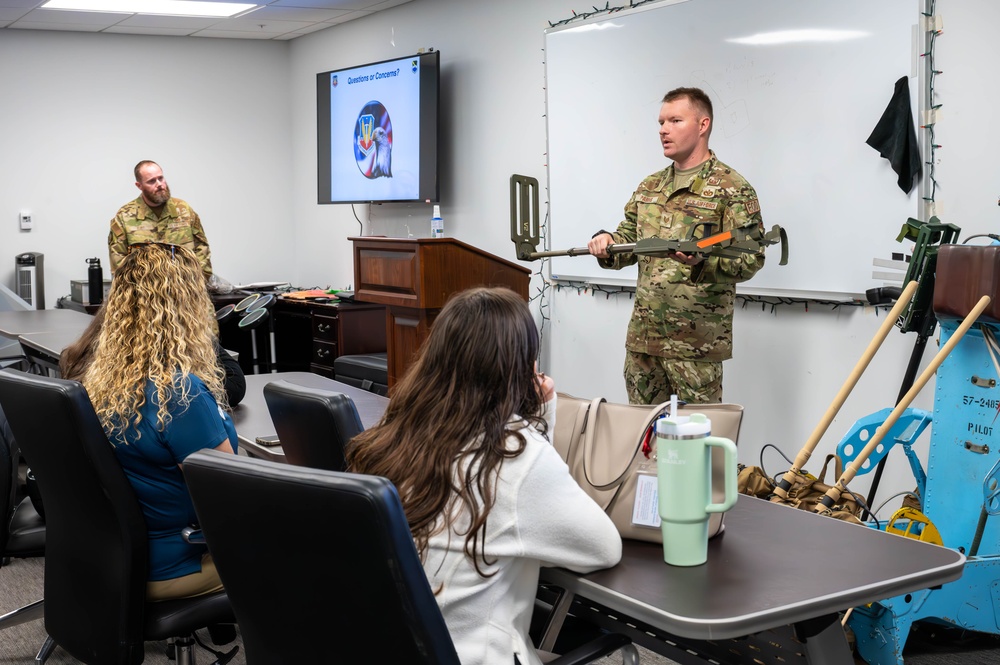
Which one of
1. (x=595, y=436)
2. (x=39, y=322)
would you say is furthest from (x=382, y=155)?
(x=595, y=436)

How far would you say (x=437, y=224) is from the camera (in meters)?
5.92

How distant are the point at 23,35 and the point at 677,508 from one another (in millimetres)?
6932

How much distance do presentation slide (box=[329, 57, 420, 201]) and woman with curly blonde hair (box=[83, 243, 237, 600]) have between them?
3952 millimetres

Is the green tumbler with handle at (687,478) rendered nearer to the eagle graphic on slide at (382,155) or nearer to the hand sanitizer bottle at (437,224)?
the hand sanitizer bottle at (437,224)

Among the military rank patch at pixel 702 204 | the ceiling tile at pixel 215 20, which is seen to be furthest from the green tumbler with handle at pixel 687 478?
the ceiling tile at pixel 215 20

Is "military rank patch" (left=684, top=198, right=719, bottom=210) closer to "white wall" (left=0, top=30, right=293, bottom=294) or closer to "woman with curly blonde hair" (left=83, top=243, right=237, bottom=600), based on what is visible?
"woman with curly blonde hair" (left=83, top=243, right=237, bottom=600)

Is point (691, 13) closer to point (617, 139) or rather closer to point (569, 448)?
point (617, 139)

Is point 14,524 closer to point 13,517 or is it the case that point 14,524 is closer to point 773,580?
point 13,517

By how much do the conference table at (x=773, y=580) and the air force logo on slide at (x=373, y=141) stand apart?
16.1ft

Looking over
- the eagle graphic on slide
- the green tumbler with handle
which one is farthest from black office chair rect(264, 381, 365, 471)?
the eagle graphic on slide

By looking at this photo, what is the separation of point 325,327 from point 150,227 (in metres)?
1.37

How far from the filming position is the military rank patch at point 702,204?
3.51m

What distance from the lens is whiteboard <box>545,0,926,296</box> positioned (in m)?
3.57

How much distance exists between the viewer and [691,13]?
4.29 m
